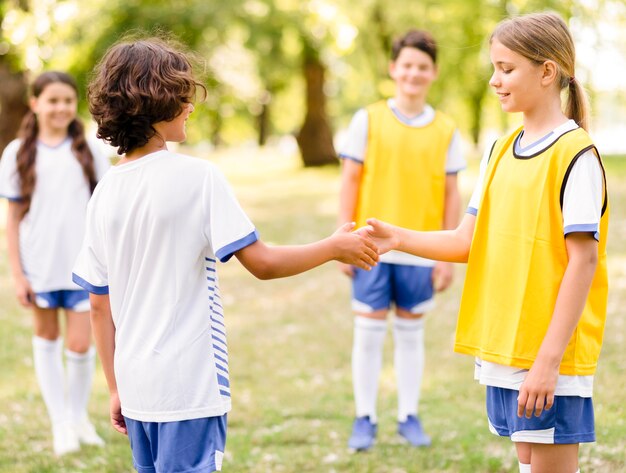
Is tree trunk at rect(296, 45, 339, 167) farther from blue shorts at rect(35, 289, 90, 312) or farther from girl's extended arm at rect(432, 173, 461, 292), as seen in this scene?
blue shorts at rect(35, 289, 90, 312)

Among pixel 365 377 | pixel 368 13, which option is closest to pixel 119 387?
pixel 365 377

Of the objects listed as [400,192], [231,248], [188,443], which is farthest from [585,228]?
[400,192]

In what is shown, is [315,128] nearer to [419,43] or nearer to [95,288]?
[419,43]

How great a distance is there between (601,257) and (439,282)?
2.07 metres

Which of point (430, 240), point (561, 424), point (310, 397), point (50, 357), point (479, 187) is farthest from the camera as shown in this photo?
point (310, 397)

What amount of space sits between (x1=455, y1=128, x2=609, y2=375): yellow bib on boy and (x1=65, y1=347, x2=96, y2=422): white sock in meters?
2.66

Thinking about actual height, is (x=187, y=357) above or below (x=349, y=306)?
above

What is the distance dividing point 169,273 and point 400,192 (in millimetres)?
2242

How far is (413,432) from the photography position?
4.66 m

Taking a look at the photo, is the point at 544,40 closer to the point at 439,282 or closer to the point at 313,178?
the point at 439,282

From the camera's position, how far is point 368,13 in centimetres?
1748

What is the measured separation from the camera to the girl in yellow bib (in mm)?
2504

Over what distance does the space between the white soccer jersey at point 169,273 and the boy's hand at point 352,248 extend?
1.15ft

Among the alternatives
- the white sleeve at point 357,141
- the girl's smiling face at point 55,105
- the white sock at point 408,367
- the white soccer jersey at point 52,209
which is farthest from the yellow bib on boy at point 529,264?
the girl's smiling face at point 55,105
